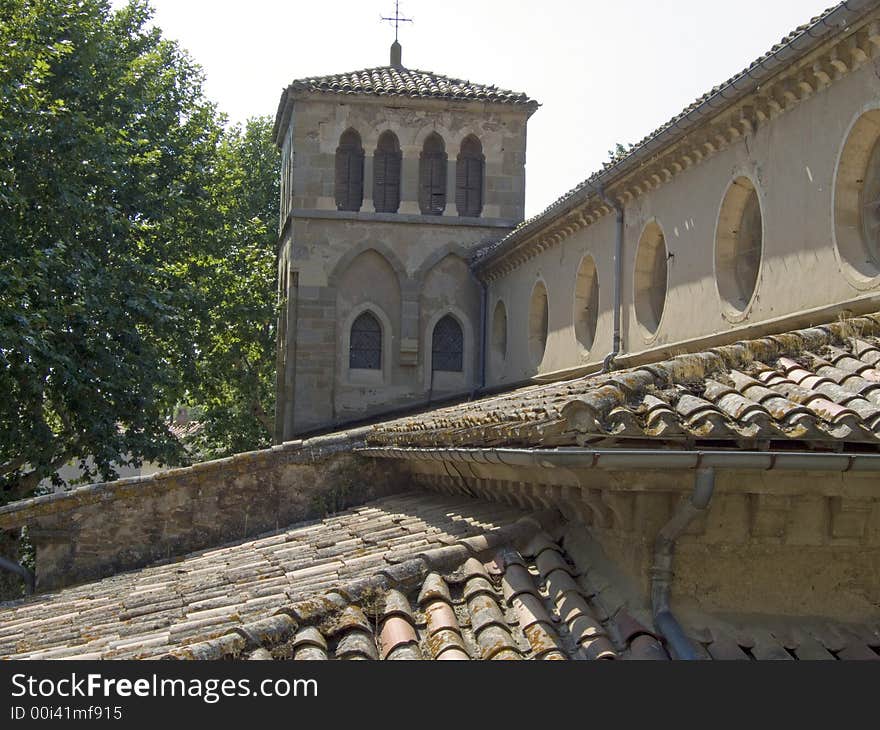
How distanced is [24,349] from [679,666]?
1421 cm

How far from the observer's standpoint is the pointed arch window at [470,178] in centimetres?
2527

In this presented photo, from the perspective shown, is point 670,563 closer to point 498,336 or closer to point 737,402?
point 737,402

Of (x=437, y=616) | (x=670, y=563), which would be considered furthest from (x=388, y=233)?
(x=670, y=563)

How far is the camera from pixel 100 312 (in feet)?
66.2

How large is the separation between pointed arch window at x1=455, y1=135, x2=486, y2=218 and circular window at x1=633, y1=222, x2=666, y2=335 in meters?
9.78

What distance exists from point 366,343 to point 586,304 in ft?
23.7

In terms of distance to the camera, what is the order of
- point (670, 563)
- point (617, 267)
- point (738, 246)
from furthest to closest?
point (617, 267) → point (738, 246) → point (670, 563)

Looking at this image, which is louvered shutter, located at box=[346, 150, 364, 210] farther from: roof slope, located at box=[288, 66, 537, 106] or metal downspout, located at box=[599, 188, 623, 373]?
metal downspout, located at box=[599, 188, 623, 373]

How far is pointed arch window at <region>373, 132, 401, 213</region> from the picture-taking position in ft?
82.1

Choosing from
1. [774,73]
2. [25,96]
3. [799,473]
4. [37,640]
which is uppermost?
[25,96]

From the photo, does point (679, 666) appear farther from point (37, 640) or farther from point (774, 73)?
point (774, 73)

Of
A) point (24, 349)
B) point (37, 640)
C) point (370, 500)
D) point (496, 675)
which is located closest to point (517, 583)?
point (496, 675)

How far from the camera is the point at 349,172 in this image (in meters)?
25.2

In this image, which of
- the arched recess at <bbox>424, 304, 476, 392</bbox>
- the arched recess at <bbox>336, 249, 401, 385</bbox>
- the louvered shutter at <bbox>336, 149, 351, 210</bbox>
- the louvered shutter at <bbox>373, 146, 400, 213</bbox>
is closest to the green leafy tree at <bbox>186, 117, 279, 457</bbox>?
the arched recess at <bbox>336, 249, 401, 385</bbox>
